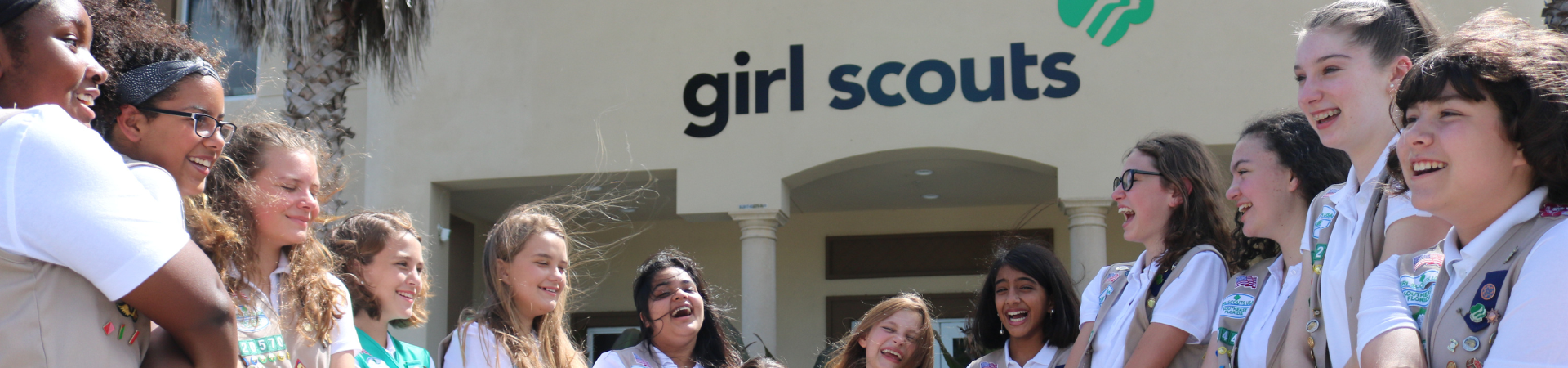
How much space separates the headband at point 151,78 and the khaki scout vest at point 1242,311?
259 cm

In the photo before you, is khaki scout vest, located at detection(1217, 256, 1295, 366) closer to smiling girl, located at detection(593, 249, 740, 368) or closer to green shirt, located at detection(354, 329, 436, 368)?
smiling girl, located at detection(593, 249, 740, 368)

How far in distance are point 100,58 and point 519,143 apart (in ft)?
24.2

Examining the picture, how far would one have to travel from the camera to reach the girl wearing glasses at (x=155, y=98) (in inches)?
80.4

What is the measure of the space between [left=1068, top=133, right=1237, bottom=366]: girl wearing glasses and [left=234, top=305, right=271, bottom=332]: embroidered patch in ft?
7.85

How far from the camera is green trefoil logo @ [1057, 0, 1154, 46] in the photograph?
8.48m

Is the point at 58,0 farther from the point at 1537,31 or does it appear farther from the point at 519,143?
the point at 519,143

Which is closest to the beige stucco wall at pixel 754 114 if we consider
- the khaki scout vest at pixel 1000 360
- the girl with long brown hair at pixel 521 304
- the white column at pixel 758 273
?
the white column at pixel 758 273

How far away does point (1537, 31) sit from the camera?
190 cm

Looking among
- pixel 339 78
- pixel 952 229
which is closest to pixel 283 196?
pixel 339 78

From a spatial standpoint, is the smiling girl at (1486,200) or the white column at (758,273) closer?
the smiling girl at (1486,200)

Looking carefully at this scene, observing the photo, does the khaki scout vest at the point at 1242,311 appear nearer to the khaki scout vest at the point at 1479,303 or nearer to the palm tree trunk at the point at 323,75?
the khaki scout vest at the point at 1479,303

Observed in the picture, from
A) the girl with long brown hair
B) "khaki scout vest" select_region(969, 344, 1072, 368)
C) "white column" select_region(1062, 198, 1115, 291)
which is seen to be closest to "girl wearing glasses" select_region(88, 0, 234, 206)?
the girl with long brown hair

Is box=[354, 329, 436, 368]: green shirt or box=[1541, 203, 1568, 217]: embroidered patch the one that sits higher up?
box=[1541, 203, 1568, 217]: embroidered patch

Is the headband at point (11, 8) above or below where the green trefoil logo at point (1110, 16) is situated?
below
